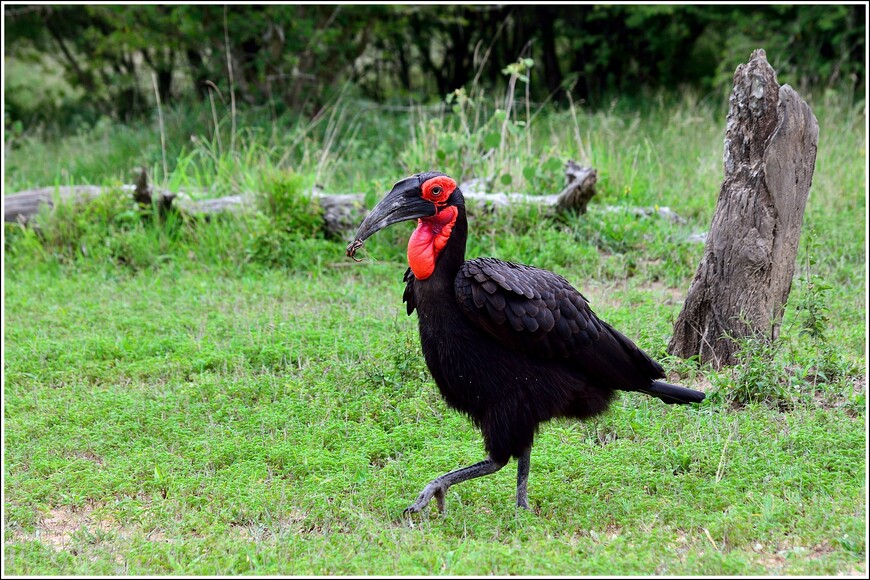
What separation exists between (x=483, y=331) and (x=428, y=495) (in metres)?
0.65

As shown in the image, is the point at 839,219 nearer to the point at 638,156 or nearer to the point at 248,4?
the point at 638,156

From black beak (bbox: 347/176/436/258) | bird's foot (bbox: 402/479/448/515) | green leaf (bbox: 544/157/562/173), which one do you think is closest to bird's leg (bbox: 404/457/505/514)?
bird's foot (bbox: 402/479/448/515)

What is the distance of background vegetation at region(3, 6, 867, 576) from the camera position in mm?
3234

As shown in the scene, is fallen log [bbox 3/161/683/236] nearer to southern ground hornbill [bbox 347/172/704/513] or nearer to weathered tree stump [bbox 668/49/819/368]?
weathered tree stump [bbox 668/49/819/368]

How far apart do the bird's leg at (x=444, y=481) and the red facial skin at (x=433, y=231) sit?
2.51 ft

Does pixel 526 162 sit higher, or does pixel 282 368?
pixel 526 162

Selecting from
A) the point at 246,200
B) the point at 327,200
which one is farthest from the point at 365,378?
the point at 246,200

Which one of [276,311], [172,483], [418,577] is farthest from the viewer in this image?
[276,311]

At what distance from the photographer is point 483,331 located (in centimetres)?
337

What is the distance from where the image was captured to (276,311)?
19.2 feet

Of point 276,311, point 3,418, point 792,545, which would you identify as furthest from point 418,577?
point 276,311

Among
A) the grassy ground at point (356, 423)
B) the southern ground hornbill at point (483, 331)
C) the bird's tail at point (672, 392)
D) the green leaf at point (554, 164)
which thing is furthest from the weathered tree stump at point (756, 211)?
the green leaf at point (554, 164)

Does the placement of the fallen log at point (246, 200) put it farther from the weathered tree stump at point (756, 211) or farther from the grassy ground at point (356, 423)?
the weathered tree stump at point (756, 211)

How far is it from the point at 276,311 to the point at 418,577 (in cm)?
317
